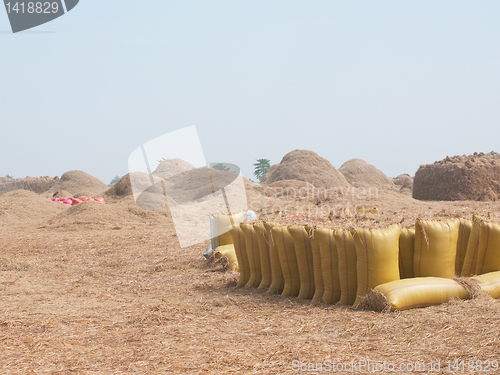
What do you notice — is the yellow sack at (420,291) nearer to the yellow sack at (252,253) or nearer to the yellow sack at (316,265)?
the yellow sack at (316,265)

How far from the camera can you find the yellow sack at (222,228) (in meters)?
7.22

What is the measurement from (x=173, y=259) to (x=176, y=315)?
3.67 metres

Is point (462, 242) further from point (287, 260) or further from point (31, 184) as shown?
point (31, 184)

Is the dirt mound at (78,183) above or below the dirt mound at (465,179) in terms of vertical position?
above

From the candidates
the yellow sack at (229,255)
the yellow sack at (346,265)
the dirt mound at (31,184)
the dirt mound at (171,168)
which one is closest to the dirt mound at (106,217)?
the yellow sack at (229,255)

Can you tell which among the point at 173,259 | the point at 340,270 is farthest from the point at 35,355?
the point at 173,259

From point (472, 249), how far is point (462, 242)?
173 mm

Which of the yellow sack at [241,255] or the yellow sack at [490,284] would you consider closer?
the yellow sack at [490,284]

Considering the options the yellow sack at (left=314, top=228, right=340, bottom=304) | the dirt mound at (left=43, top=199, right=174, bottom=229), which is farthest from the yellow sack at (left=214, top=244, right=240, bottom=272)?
the dirt mound at (left=43, top=199, right=174, bottom=229)

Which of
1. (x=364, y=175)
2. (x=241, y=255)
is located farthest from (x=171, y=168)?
(x=241, y=255)

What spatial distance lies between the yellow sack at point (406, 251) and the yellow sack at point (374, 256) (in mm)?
351

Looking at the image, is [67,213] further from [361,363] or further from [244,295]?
[361,363]

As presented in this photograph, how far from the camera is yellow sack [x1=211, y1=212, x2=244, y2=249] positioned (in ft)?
23.7

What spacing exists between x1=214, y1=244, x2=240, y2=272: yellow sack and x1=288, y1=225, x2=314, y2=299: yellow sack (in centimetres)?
185
